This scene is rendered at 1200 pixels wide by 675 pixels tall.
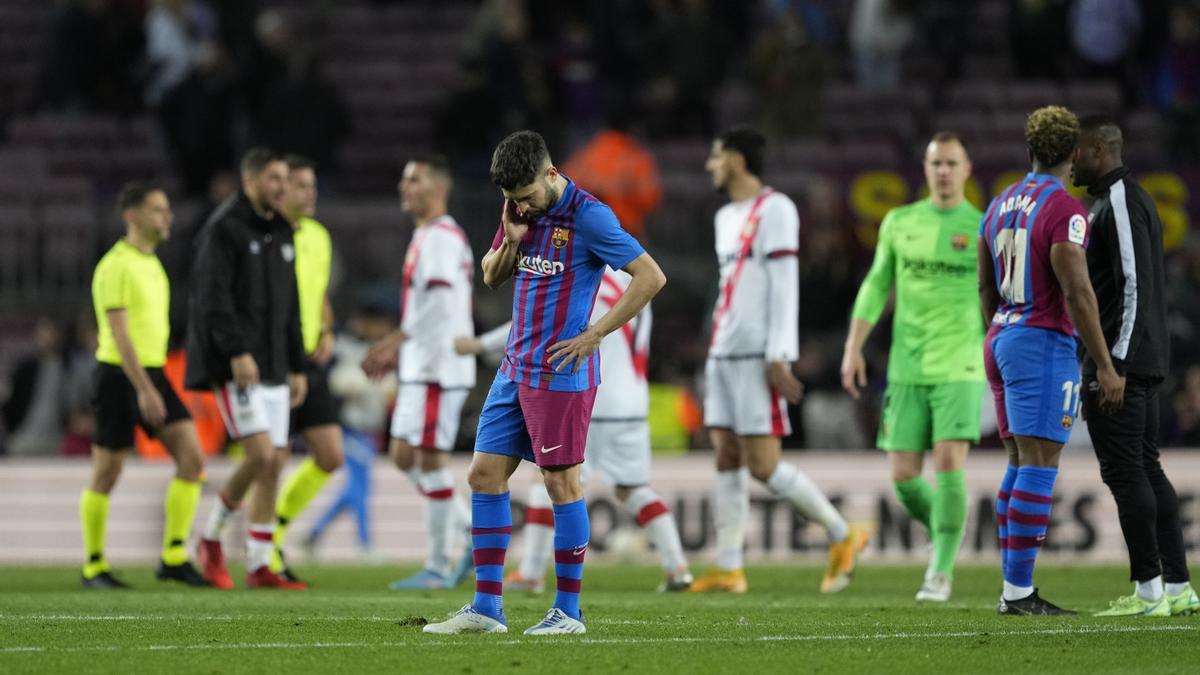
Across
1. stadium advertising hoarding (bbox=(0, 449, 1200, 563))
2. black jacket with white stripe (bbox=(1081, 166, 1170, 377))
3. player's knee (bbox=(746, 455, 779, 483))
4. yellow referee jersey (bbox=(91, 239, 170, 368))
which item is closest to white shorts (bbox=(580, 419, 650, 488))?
player's knee (bbox=(746, 455, 779, 483))

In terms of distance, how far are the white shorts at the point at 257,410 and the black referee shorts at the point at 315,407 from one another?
40 cm

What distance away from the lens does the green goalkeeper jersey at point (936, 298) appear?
36.1 ft

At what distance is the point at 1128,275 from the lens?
9195mm

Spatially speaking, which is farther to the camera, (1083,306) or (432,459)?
(432,459)

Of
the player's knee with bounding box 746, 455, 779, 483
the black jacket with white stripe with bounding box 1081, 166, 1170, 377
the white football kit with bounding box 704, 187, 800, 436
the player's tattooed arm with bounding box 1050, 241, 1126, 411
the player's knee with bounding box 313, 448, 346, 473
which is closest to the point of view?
the player's tattooed arm with bounding box 1050, 241, 1126, 411

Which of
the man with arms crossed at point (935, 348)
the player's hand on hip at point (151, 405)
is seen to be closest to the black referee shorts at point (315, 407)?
the player's hand on hip at point (151, 405)

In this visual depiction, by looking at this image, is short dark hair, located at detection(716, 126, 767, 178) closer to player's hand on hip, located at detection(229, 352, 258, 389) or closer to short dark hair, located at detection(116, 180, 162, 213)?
player's hand on hip, located at detection(229, 352, 258, 389)

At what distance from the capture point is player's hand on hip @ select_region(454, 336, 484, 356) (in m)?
12.0

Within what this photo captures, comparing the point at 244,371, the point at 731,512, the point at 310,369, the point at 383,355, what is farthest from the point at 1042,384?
the point at 310,369

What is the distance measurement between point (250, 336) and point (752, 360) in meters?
3.19

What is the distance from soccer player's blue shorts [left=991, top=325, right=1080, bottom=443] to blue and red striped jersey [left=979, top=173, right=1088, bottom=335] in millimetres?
80

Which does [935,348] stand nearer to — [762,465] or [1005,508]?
[762,465]

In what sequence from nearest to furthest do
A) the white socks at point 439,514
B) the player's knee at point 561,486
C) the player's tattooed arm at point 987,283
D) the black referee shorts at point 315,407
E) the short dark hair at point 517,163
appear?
the short dark hair at point 517,163 < the player's knee at point 561,486 < the player's tattooed arm at point 987,283 < the white socks at point 439,514 < the black referee shorts at point 315,407

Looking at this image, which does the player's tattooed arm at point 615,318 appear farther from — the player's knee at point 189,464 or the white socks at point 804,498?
the player's knee at point 189,464
